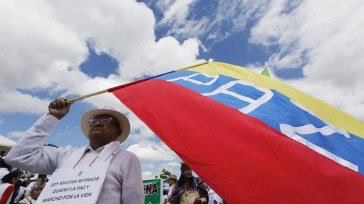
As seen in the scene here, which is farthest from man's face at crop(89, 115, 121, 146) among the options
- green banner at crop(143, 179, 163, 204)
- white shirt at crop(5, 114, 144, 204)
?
green banner at crop(143, 179, 163, 204)

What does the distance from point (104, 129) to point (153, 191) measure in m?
5.02

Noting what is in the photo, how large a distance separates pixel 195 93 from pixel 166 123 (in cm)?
50

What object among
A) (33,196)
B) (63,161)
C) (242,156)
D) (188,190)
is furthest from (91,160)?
(33,196)

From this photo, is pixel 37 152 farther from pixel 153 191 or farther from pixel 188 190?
pixel 153 191

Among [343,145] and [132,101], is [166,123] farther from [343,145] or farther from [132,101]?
[343,145]

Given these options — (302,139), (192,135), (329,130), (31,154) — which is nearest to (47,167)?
(31,154)

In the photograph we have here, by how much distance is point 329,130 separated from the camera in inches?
109

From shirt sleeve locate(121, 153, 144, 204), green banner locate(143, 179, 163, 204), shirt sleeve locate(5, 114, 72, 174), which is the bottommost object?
shirt sleeve locate(121, 153, 144, 204)

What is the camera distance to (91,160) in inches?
99.3

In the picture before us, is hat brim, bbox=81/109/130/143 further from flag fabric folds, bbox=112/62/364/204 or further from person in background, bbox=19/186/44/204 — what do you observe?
person in background, bbox=19/186/44/204

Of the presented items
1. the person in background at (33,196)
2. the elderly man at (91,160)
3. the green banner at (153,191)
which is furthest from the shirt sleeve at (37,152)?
Answer: the green banner at (153,191)

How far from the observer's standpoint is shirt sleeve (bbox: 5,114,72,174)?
255 cm

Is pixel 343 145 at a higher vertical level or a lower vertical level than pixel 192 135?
lower

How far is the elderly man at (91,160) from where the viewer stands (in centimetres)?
233
